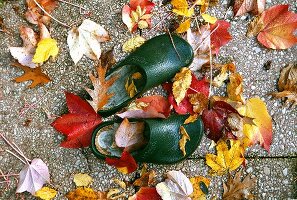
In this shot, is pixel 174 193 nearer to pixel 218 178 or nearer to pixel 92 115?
pixel 218 178

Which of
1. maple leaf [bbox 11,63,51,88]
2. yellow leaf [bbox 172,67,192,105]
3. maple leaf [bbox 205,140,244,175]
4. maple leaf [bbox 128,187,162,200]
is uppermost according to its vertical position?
maple leaf [bbox 11,63,51,88]

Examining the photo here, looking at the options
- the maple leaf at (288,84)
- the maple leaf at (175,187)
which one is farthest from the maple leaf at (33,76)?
the maple leaf at (288,84)

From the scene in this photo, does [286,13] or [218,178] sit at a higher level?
[286,13]

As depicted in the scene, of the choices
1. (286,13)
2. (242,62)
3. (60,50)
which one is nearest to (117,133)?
(60,50)

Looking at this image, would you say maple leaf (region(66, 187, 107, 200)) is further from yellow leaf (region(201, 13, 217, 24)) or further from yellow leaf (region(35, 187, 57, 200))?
yellow leaf (region(201, 13, 217, 24))

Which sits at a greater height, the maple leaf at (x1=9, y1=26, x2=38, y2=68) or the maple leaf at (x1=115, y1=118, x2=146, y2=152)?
the maple leaf at (x1=9, y1=26, x2=38, y2=68)

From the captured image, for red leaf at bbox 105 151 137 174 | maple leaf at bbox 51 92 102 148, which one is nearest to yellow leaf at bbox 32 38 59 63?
maple leaf at bbox 51 92 102 148
